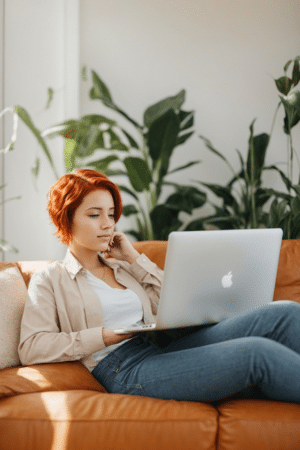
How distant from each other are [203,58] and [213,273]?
77.6 inches

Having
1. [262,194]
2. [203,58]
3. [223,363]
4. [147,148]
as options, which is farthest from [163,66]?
[223,363]

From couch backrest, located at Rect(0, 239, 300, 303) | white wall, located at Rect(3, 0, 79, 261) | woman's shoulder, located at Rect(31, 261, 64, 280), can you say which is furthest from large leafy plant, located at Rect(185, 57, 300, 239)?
woman's shoulder, located at Rect(31, 261, 64, 280)

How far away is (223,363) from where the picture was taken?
1.24 m

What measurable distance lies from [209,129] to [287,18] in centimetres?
80

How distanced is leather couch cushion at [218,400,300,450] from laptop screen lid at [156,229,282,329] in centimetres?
28

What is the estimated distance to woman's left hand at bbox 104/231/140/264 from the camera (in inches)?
68.9

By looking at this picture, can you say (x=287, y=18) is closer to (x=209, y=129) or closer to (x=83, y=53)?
(x=209, y=129)

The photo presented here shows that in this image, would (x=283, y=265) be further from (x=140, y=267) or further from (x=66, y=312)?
(x=66, y=312)

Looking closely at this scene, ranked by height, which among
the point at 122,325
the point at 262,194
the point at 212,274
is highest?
the point at 262,194

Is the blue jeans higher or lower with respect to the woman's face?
lower

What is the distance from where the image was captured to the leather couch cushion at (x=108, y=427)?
1.17 meters

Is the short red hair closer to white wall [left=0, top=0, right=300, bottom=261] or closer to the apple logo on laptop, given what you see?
the apple logo on laptop

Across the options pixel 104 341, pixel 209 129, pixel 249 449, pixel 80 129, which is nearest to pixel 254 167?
pixel 209 129

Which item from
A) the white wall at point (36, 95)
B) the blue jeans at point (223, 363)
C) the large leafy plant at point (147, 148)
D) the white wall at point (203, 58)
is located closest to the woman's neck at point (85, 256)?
the blue jeans at point (223, 363)
